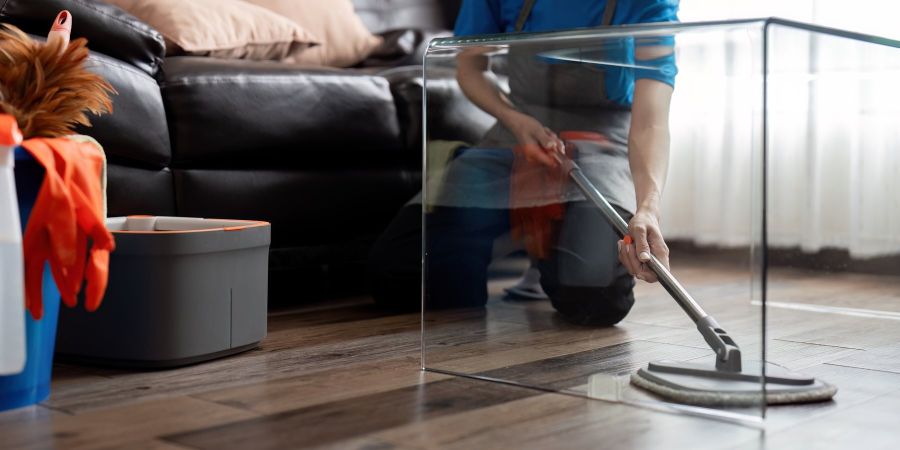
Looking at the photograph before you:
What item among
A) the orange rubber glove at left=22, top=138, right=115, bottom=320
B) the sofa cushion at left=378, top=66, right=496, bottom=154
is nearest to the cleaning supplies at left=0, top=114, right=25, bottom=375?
the orange rubber glove at left=22, top=138, right=115, bottom=320

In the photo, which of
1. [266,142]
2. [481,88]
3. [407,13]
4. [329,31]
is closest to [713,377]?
[481,88]

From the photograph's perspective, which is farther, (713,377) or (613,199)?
(613,199)

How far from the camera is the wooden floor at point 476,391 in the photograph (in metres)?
0.98

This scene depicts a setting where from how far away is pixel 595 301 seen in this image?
49.8 inches

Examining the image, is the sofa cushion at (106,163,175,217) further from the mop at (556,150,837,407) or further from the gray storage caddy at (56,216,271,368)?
the mop at (556,150,837,407)

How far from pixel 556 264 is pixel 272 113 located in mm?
686

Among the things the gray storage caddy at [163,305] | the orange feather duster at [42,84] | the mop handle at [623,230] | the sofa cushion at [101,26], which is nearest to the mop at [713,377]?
the mop handle at [623,230]

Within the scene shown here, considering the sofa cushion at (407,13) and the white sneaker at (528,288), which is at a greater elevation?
the sofa cushion at (407,13)

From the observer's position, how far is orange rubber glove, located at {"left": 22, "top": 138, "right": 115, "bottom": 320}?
3.25ft

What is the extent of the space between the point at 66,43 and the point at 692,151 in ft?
2.30

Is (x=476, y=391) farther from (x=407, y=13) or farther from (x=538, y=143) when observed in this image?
(x=407, y=13)

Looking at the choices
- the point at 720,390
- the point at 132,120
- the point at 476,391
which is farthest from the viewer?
the point at 132,120

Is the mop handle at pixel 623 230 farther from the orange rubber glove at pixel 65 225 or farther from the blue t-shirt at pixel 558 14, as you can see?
the orange rubber glove at pixel 65 225

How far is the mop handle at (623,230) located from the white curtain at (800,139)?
0.05 metres
